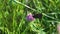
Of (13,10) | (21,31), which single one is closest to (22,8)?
(13,10)

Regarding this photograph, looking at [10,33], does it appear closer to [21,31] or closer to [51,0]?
[21,31]

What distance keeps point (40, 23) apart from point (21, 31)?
153 millimetres

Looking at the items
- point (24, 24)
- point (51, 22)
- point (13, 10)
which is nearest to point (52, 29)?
point (51, 22)

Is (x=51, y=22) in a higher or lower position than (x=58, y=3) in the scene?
lower

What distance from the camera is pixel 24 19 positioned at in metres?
1.02

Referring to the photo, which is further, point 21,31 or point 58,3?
point 58,3

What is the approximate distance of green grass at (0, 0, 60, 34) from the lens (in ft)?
3.28

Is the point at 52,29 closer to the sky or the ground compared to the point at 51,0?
closer to the ground

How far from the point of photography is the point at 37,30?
0.96 metres

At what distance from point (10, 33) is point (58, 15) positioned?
14.0 inches

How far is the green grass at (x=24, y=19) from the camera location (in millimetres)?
1000

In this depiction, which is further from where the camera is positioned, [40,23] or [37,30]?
[40,23]

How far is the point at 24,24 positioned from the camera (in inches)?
39.9

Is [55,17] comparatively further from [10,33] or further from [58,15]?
[10,33]
